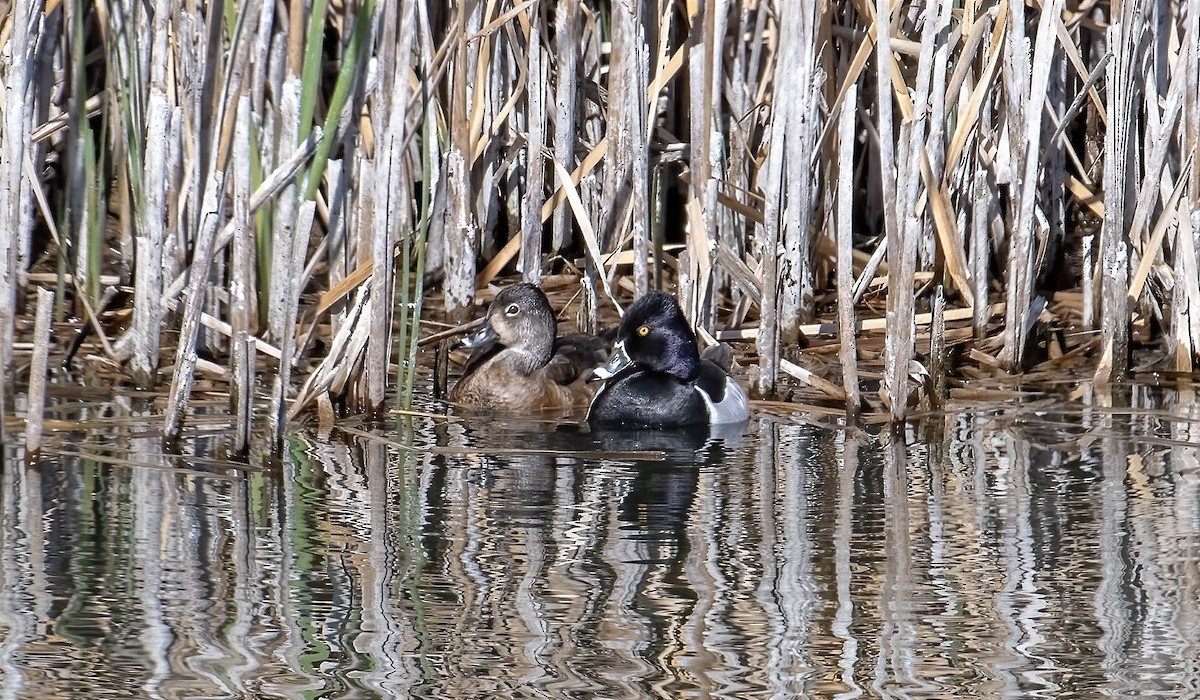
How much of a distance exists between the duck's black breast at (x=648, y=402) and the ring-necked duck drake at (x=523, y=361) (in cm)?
27

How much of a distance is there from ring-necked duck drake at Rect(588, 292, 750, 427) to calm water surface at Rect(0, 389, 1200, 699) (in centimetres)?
54

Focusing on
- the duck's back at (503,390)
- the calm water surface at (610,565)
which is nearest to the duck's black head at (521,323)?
the duck's back at (503,390)

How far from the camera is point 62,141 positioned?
7402 mm

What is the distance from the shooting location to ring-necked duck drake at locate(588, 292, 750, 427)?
6066 millimetres

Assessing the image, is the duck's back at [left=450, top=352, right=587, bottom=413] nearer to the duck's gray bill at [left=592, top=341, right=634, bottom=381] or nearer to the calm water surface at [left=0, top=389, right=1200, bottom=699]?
the duck's gray bill at [left=592, top=341, right=634, bottom=381]

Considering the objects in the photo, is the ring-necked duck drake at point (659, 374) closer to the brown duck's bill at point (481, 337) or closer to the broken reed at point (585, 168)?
the broken reed at point (585, 168)

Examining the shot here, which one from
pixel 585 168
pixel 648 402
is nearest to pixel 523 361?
pixel 648 402

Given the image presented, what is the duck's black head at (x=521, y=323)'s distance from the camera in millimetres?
6422

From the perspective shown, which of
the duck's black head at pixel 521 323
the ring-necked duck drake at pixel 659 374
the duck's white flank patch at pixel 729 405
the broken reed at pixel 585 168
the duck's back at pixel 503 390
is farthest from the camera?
the duck's black head at pixel 521 323

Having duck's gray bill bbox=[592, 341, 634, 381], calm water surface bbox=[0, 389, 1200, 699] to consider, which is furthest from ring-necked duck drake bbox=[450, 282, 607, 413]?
calm water surface bbox=[0, 389, 1200, 699]

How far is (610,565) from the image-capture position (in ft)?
13.1

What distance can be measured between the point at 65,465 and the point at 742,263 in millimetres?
2681

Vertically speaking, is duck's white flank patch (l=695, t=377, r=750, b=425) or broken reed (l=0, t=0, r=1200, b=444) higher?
broken reed (l=0, t=0, r=1200, b=444)

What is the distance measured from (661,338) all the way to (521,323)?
0.61 metres
